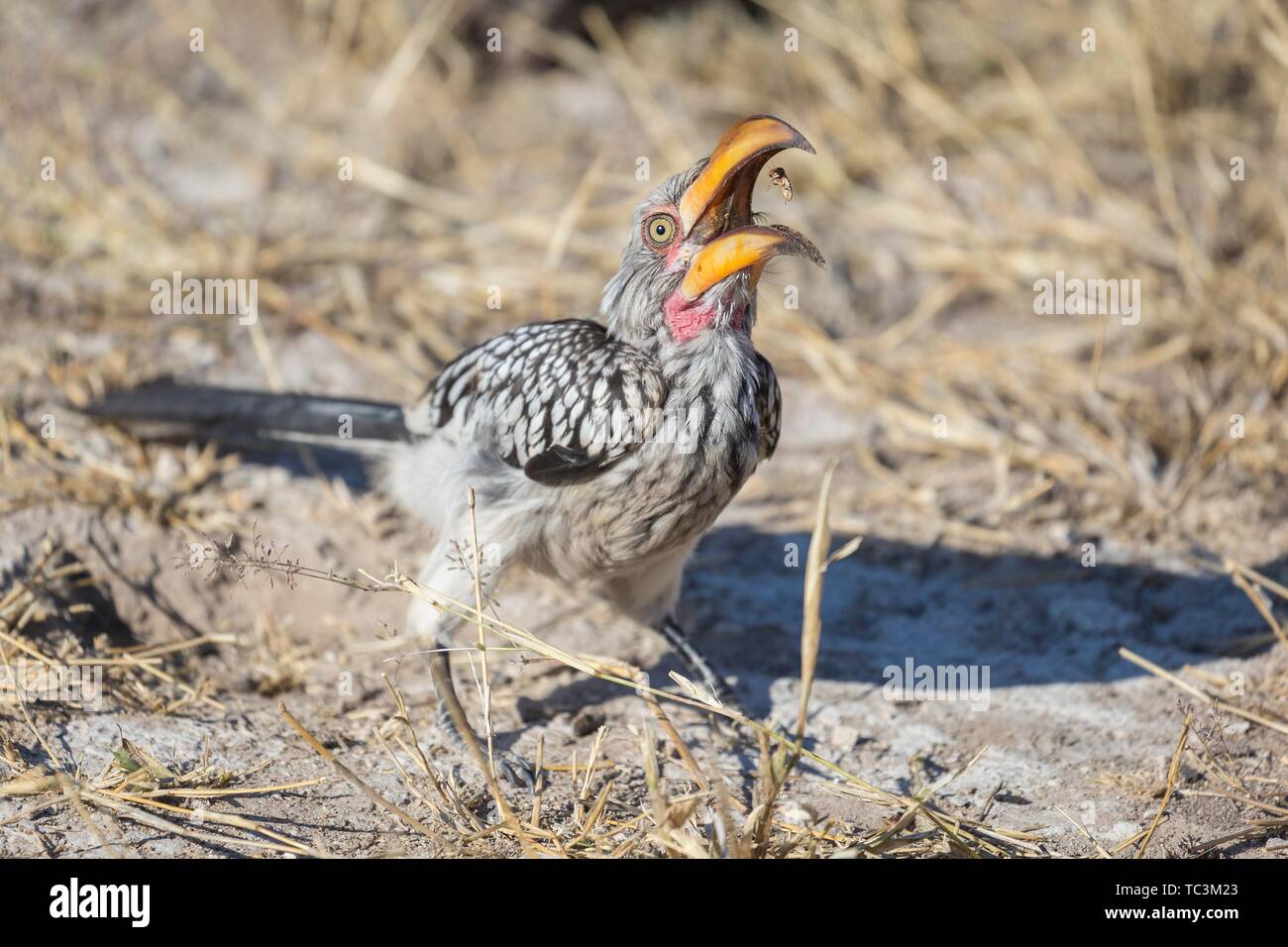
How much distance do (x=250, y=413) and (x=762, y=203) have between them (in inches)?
115

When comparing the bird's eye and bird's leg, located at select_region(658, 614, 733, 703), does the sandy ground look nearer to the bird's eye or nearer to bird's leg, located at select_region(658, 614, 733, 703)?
bird's leg, located at select_region(658, 614, 733, 703)

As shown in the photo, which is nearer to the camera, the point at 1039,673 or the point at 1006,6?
the point at 1039,673

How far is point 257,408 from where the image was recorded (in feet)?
12.0

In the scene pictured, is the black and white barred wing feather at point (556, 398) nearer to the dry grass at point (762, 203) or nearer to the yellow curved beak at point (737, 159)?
the yellow curved beak at point (737, 159)

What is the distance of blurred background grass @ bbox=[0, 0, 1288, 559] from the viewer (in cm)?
436

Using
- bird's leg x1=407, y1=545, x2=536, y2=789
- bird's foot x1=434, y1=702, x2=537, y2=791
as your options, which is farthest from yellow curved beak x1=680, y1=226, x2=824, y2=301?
bird's foot x1=434, y1=702, x2=537, y2=791

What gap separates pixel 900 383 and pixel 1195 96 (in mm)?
2426

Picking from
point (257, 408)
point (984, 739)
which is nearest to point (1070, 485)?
point (984, 739)

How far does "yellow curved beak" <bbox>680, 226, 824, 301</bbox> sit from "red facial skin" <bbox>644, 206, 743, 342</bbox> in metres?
0.04
